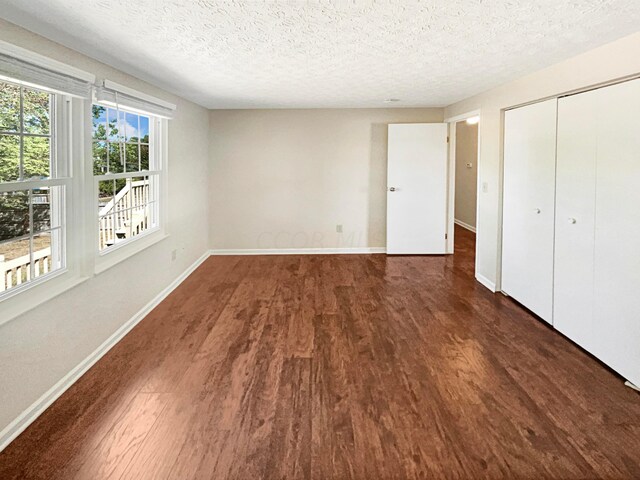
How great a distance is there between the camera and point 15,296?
2453 mm

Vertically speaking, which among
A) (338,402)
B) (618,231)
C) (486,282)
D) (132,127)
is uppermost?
(132,127)

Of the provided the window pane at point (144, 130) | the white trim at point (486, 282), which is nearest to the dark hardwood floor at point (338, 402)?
the white trim at point (486, 282)

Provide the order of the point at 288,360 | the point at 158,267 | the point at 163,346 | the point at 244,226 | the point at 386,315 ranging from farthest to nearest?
Result: the point at 244,226
the point at 158,267
the point at 386,315
the point at 163,346
the point at 288,360

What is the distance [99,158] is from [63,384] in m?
1.62

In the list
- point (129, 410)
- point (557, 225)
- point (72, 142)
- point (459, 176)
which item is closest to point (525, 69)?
point (557, 225)

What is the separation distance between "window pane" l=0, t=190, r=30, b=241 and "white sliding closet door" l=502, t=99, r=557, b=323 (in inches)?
145

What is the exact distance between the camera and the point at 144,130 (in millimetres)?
4430

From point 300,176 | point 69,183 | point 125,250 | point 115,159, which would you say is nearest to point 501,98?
point 300,176

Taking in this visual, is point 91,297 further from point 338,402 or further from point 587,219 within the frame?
point 587,219

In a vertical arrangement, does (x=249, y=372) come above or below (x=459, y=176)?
below

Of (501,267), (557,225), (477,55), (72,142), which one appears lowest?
(501,267)

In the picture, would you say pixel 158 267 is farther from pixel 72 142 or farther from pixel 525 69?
pixel 525 69

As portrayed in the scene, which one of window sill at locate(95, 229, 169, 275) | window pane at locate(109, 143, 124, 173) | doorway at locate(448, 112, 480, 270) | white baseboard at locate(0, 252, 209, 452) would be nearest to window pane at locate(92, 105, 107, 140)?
window pane at locate(109, 143, 124, 173)

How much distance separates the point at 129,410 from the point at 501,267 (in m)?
3.70
